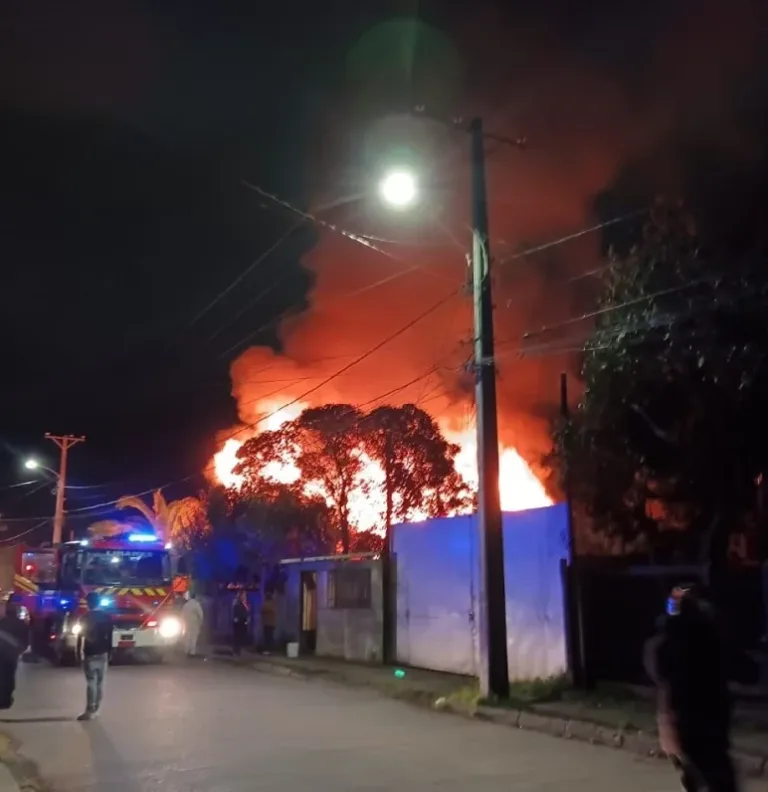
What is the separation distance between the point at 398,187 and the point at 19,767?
8075mm

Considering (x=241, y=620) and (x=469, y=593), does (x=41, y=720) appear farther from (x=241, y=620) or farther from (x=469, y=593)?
(x=241, y=620)

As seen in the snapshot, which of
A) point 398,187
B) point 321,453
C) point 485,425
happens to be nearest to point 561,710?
point 485,425

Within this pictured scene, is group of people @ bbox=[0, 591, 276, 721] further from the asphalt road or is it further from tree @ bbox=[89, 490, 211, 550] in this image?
tree @ bbox=[89, 490, 211, 550]

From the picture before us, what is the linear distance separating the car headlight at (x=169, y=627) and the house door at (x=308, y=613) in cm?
299

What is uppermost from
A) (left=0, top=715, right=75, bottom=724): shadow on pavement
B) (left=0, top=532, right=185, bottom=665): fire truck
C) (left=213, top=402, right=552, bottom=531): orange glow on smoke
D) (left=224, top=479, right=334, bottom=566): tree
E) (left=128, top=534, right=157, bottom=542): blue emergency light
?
(left=213, top=402, right=552, bottom=531): orange glow on smoke

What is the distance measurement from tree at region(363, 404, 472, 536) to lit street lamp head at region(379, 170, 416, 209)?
1283 cm

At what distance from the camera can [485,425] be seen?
1334 centimetres

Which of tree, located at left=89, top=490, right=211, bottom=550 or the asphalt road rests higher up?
tree, located at left=89, top=490, right=211, bottom=550

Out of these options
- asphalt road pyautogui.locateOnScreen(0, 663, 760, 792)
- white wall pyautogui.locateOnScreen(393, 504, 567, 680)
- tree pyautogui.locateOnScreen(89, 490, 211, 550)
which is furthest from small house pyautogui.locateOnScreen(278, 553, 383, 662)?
tree pyautogui.locateOnScreen(89, 490, 211, 550)

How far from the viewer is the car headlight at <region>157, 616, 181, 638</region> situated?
20359 millimetres

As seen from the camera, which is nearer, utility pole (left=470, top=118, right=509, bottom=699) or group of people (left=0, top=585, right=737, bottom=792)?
group of people (left=0, top=585, right=737, bottom=792)

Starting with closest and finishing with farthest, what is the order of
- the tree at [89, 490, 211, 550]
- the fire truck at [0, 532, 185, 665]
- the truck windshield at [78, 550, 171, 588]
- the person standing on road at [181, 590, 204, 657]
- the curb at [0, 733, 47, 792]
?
1. the curb at [0, 733, 47, 792]
2. the fire truck at [0, 532, 185, 665]
3. the truck windshield at [78, 550, 171, 588]
4. the person standing on road at [181, 590, 204, 657]
5. the tree at [89, 490, 211, 550]

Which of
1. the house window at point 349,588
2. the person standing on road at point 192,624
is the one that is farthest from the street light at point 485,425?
the person standing on road at point 192,624

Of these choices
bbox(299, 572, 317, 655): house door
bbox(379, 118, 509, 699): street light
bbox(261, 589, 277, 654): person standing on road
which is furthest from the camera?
bbox(261, 589, 277, 654): person standing on road
